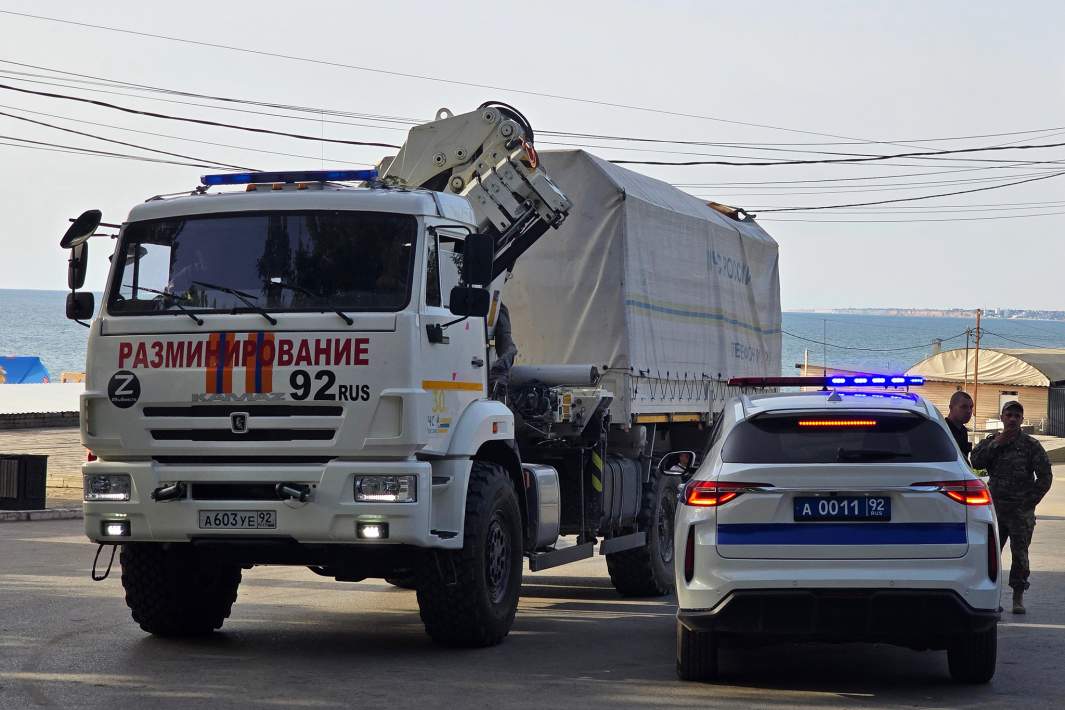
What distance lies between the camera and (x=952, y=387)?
67.5 meters

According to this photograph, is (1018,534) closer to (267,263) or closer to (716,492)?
(716,492)

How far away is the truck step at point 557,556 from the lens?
11.1m

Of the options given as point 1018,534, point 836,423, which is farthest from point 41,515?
point 836,423

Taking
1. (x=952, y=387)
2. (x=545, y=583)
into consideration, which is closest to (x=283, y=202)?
(x=545, y=583)

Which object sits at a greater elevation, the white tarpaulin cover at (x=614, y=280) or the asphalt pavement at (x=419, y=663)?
the white tarpaulin cover at (x=614, y=280)

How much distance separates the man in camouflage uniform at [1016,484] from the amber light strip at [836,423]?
4.31 meters

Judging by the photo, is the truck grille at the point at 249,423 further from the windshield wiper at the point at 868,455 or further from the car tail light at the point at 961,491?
the car tail light at the point at 961,491

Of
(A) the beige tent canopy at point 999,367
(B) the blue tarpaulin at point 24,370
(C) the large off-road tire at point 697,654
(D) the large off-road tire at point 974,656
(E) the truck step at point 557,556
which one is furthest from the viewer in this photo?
(B) the blue tarpaulin at point 24,370

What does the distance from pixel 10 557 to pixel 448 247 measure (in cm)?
819

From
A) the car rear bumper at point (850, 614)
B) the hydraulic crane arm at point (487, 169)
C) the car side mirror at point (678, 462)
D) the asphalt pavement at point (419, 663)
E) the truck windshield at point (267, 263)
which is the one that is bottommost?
the asphalt pavement at point (419, 663)

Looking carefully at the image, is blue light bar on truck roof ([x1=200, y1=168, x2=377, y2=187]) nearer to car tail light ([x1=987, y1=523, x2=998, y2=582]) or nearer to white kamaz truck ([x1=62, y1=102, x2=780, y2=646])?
white kamaz truck ([x1=62, y1=102, x2=780, y2=646])

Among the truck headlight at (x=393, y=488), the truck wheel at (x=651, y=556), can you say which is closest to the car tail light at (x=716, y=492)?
the truck headlight at (x=393, y=488)

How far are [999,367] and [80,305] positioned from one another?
2383 inches

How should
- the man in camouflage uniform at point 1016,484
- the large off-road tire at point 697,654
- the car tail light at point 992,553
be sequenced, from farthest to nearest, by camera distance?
the man in camouflage uniform at point 1016,484, the large off-road tire at point 697,654, the car tail light at point 992,553
